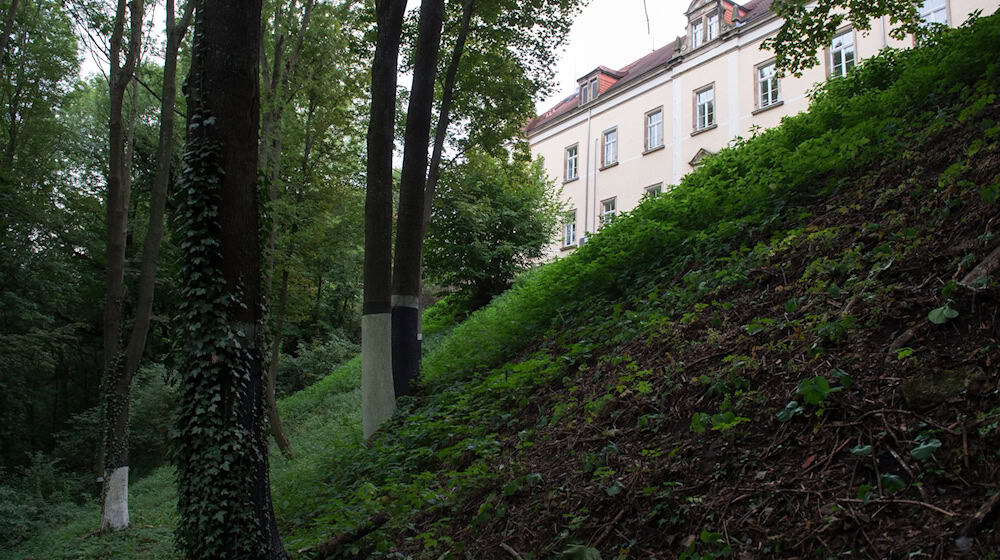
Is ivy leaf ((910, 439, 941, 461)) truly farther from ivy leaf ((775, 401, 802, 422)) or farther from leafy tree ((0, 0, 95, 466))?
leafy tree ((0, 0, 95, 466))

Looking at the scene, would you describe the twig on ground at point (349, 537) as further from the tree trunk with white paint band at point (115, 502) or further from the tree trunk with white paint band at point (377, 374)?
the tree trunk with white paint band at point (115, 502)

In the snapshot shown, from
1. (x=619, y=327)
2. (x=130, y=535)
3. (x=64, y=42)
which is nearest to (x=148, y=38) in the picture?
(x=64, y=42)

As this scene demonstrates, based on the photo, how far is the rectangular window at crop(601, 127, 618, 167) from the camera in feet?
105

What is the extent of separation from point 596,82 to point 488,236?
48.1 ft

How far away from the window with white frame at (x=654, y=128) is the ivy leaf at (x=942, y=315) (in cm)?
2649

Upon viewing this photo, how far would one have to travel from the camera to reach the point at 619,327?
7887mm

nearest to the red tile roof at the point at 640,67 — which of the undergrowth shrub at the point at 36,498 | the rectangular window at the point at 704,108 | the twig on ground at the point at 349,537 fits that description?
the rectangular window at the point at 704,108

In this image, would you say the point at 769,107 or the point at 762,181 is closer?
the point at 762,181

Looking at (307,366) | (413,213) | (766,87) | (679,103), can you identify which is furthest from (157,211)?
(679,103)

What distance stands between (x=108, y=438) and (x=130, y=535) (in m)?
2.05

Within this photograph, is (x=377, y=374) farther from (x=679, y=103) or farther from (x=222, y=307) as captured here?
(x=679, y=103)

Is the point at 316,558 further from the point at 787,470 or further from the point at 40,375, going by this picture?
the point at 40,375

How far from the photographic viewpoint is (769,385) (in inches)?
176

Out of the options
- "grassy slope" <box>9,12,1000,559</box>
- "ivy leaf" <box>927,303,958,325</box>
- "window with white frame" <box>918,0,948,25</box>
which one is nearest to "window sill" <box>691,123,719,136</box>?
"window with white frame" <box>918,0,948,25</box>
